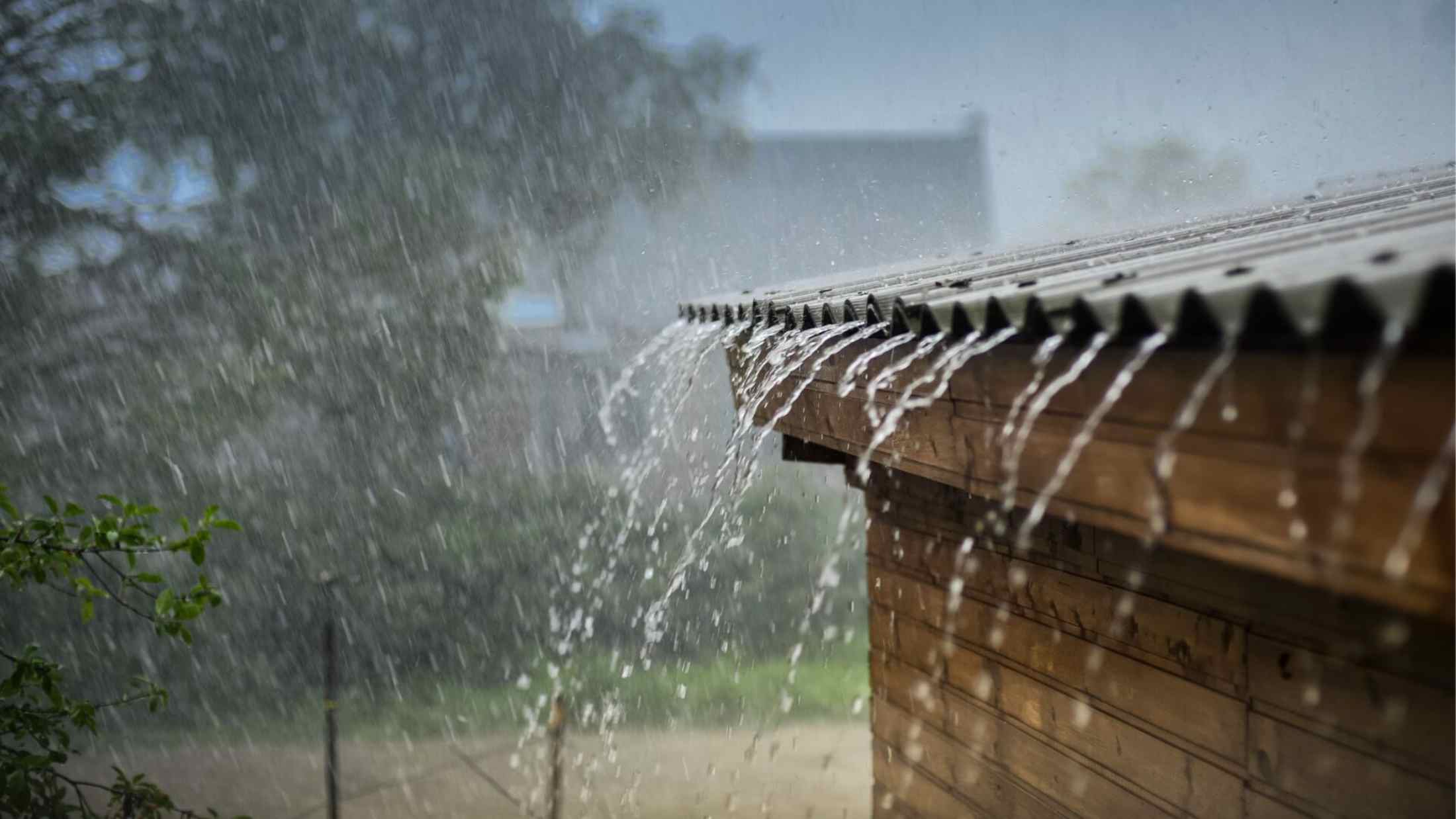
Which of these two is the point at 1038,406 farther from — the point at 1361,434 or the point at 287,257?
the point at 287,257

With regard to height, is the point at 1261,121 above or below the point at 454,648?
above

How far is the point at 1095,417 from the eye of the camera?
1.36 meters

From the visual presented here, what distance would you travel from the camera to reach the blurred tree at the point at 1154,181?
21.6 m

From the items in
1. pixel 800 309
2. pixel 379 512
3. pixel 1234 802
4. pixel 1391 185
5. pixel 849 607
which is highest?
pixel 1391 185

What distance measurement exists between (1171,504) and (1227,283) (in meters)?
0.28

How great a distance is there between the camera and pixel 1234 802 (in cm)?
184

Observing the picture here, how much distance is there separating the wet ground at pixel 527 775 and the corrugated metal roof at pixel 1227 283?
718 cm

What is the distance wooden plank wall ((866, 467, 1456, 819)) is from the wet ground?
6.26 metres

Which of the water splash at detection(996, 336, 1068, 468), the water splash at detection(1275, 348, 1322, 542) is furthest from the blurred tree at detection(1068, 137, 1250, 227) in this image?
the water splash at detection(1275, 348, 1322, 542)

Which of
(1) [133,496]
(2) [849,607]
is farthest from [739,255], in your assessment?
(1) [133,496]

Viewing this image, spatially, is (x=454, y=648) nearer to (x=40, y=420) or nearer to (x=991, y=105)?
(x=40, y=420)

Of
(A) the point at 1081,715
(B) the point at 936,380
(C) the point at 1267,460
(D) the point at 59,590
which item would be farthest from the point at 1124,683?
(D) the point at 59,590

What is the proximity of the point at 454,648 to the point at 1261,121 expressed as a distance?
64.6 feet

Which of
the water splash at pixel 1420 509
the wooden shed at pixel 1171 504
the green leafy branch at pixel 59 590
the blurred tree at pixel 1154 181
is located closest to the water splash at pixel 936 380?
the wooden shed at pixel 1171 504
